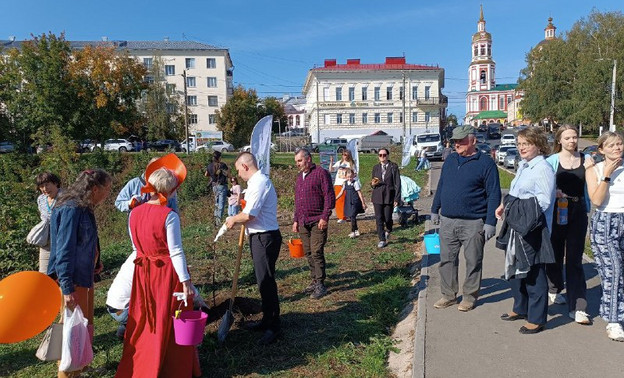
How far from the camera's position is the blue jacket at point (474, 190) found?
514 centimetres

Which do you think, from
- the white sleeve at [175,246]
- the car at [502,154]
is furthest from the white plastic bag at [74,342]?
the car at [502,154]

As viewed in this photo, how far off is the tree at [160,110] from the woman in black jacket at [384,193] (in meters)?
40.1

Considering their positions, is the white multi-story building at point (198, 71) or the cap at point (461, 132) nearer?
the cap at point (461, 132)

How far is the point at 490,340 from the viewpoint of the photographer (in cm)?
467

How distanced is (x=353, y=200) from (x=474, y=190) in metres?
4.91

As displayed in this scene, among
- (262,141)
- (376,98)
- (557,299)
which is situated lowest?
(557,299)

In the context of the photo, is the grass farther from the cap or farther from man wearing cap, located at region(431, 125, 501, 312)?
the cap

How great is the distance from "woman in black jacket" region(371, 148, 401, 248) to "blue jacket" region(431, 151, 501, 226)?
3.71 m

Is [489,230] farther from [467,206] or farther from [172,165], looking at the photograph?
[172,165]

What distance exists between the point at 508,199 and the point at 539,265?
68 centimetres

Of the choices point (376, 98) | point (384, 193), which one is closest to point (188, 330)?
point (384, 193)

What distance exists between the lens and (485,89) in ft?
408

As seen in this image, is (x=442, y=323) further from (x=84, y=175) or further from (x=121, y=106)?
(x=121, y=106)

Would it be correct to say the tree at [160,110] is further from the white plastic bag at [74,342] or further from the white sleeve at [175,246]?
the white sleeve at [175,246]
